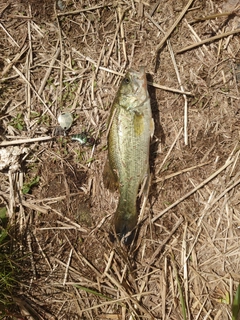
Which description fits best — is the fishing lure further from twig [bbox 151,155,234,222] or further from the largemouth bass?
twig [bbox 151,155,234,222]

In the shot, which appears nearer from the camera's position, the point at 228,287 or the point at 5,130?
the point at 228,287

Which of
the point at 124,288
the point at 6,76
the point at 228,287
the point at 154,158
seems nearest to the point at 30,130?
the point at 6,76

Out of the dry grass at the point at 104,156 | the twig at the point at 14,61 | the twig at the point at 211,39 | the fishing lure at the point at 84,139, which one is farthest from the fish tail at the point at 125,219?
the twig at the point at 14,61

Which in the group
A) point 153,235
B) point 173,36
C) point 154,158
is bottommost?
Result: point 153,235

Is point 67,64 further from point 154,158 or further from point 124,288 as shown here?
point 124,288

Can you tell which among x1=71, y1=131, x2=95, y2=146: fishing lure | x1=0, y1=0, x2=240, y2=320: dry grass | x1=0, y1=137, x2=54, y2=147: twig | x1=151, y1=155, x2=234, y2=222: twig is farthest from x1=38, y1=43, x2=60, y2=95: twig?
x1=151, y1=155, x2=234, y2=222: twig

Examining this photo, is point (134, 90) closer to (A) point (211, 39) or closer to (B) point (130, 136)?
(B) point (130, 136)

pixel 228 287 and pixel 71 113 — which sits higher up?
pixel 71 113
